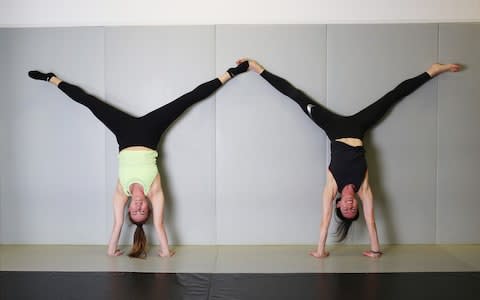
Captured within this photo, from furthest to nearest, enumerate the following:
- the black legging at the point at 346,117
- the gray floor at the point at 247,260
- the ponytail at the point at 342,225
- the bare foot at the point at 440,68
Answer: the bare foot at the point at 440,68
the black legging at the point at 346,117
the ponytail at the point at 342,225
the gray floor at the point at 247,260

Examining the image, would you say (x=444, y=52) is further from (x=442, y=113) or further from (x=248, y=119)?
(x=248, y=119)

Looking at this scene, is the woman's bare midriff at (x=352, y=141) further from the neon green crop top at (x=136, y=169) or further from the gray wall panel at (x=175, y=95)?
the neon green crop top at (x=136, y=169)

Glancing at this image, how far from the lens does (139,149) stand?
396 centimetres

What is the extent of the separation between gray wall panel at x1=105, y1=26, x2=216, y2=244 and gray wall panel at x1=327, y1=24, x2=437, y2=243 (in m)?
1.17

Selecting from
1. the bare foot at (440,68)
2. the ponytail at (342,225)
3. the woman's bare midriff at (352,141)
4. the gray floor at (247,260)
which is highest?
the bare foot at (440,68)

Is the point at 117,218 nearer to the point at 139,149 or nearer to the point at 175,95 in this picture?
the point at 139,149

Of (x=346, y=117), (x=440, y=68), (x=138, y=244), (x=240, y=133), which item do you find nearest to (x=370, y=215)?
(x=346, y=117)

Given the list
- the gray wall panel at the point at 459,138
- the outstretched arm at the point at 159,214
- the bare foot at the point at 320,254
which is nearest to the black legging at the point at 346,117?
the gray wall panel at the point at 459,138

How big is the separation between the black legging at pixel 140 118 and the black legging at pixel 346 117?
59cm

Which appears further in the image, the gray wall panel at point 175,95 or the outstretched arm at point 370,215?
the gray wall panel at point 175,95

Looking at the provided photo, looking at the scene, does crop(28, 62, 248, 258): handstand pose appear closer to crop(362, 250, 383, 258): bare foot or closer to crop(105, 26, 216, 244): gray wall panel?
crop(105, 26, 216, 244): gray wall panel

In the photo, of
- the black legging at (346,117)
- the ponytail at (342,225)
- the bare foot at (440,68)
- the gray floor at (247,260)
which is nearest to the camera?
the gray floor at (247,260)

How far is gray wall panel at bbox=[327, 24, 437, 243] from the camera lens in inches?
163

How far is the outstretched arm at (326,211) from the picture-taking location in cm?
385
